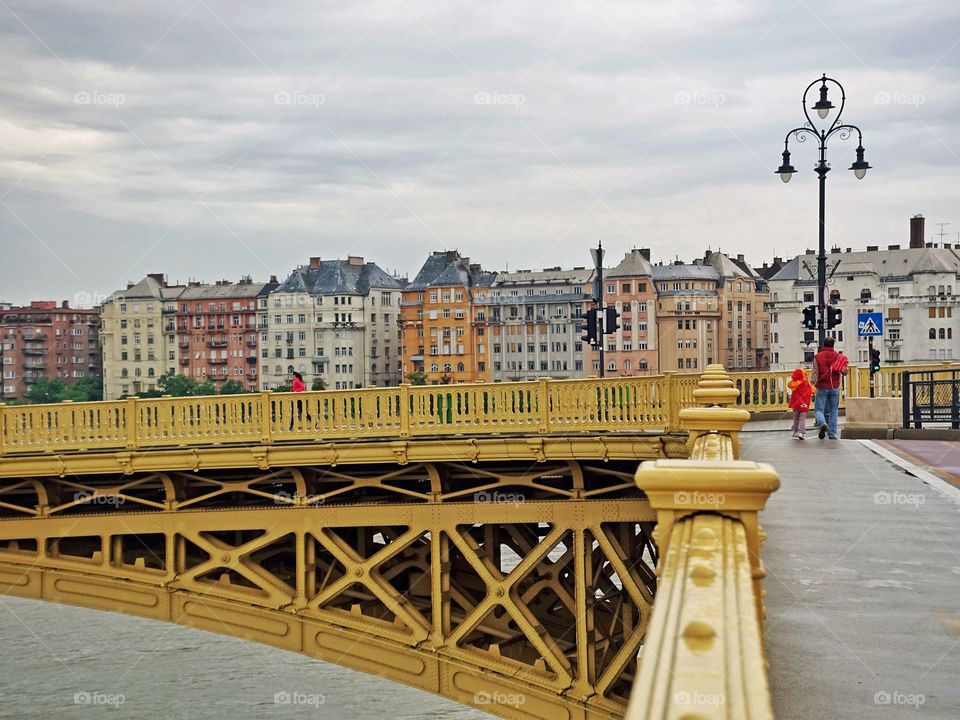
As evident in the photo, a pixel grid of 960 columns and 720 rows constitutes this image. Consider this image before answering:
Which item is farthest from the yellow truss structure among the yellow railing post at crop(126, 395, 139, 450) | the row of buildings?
the row of buildings

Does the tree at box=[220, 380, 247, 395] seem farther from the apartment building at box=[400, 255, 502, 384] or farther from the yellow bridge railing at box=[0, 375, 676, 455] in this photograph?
the yellow bridge railing at box=[0, 375, 676, 455]

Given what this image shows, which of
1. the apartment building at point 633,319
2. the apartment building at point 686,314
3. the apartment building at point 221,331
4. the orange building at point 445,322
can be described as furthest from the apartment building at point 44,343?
the apartment building at point 686,314

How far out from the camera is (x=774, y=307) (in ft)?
387

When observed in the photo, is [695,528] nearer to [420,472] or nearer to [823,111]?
[420,472]

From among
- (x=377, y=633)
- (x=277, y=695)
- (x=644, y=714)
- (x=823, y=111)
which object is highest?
(x=823, y=111)

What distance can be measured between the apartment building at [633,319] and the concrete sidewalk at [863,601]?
10960 centimetres

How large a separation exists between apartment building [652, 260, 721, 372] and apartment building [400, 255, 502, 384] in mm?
18830

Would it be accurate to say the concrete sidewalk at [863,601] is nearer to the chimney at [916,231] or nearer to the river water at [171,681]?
the river water at [171,681]

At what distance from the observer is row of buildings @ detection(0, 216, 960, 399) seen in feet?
367

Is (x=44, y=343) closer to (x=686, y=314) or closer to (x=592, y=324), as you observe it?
(x=686, y=314)

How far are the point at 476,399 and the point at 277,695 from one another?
49.8ft

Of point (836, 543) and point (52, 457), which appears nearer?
point (836, 543)

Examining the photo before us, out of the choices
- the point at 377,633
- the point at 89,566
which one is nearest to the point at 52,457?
the point at 89,566

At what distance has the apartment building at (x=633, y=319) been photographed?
121m
